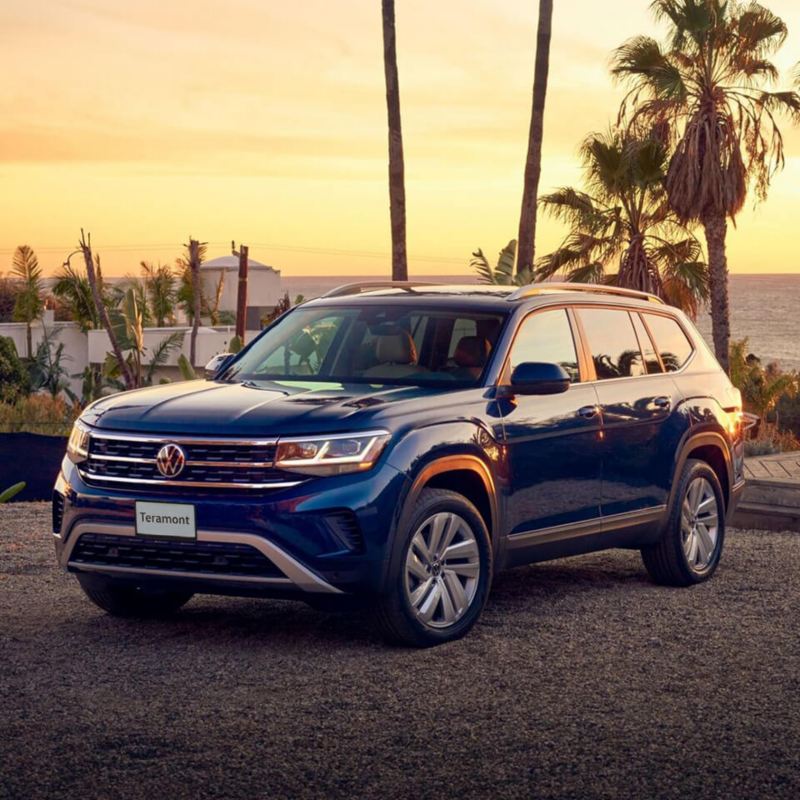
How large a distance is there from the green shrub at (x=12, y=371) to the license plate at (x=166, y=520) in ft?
141

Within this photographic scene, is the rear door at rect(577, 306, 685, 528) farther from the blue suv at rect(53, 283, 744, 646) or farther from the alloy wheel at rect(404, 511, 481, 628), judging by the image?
the alloy wheel at rect(404, 511, 481, 628)

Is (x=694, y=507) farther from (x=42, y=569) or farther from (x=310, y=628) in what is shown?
(x=42, y=569)

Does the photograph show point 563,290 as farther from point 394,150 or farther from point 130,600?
point 394,150

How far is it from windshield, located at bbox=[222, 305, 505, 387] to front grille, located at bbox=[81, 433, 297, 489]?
1220 mm

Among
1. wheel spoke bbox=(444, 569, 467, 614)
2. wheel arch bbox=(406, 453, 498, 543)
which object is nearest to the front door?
wheel arch bbox=(406, 453, 498, 543)

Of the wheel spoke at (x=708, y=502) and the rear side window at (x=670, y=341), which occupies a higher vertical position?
the rear side window at (x=670, y=341)

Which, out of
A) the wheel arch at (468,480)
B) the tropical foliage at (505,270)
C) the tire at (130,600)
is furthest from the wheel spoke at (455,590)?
Answer: the tropical foliage at (505,270)

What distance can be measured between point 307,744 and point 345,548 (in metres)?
1.52

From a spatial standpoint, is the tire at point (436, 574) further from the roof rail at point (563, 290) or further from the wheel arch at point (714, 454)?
the wheel arch at point (714, 454)

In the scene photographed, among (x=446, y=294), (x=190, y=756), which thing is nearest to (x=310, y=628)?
(x=446, y=294)

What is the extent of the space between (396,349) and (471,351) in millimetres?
421

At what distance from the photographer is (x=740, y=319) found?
159m

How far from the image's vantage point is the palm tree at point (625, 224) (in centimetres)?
3509

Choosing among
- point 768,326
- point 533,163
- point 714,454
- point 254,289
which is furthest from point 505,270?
point 768,326
